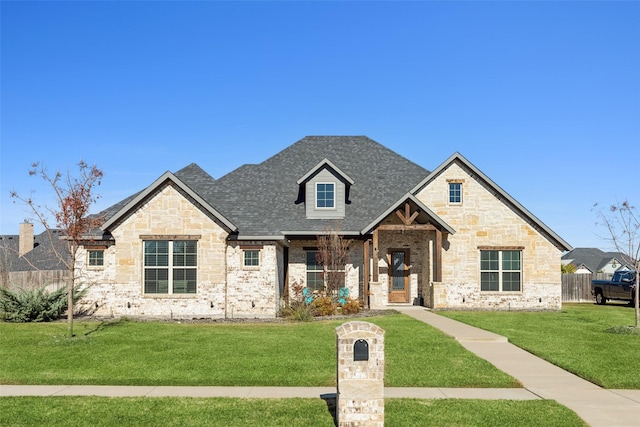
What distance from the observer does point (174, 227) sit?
2330 cm

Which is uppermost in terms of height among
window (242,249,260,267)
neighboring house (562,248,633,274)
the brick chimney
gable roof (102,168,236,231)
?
gable roof (102,168,236,231)

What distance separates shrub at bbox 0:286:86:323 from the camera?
22.0 m

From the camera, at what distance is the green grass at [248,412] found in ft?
28.2

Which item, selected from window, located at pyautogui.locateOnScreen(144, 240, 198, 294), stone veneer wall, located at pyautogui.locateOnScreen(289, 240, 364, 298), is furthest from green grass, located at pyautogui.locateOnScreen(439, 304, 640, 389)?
window, located at pyautogui.locateOnScreen(144, 240, 198, 294)

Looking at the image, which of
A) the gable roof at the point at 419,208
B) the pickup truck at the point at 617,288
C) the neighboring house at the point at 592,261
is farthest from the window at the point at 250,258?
the neighboring house at the point at 592,261

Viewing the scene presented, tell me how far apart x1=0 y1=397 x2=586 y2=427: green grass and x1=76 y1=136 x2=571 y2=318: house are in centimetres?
1339

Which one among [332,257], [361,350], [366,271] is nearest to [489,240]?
[366,271]

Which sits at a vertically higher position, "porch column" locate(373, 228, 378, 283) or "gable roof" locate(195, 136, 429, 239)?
"gable roof" locate(195, 136, 429, 239)

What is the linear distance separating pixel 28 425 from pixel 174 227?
Result: 1512 centimetres

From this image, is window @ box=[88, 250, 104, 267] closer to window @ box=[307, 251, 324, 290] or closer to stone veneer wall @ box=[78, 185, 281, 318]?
stone veneer wall @ box=[78, 185, 281, 318]

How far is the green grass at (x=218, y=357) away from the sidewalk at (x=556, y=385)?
54 centimetres

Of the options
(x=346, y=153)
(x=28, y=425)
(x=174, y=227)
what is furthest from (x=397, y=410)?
(x=346, y=153)

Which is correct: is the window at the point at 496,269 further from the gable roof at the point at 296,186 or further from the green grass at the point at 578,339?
the gable roof at the point at 296,186

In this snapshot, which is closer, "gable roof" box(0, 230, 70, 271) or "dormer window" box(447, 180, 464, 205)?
"dormer window" box(447, 180, 464, 205)
